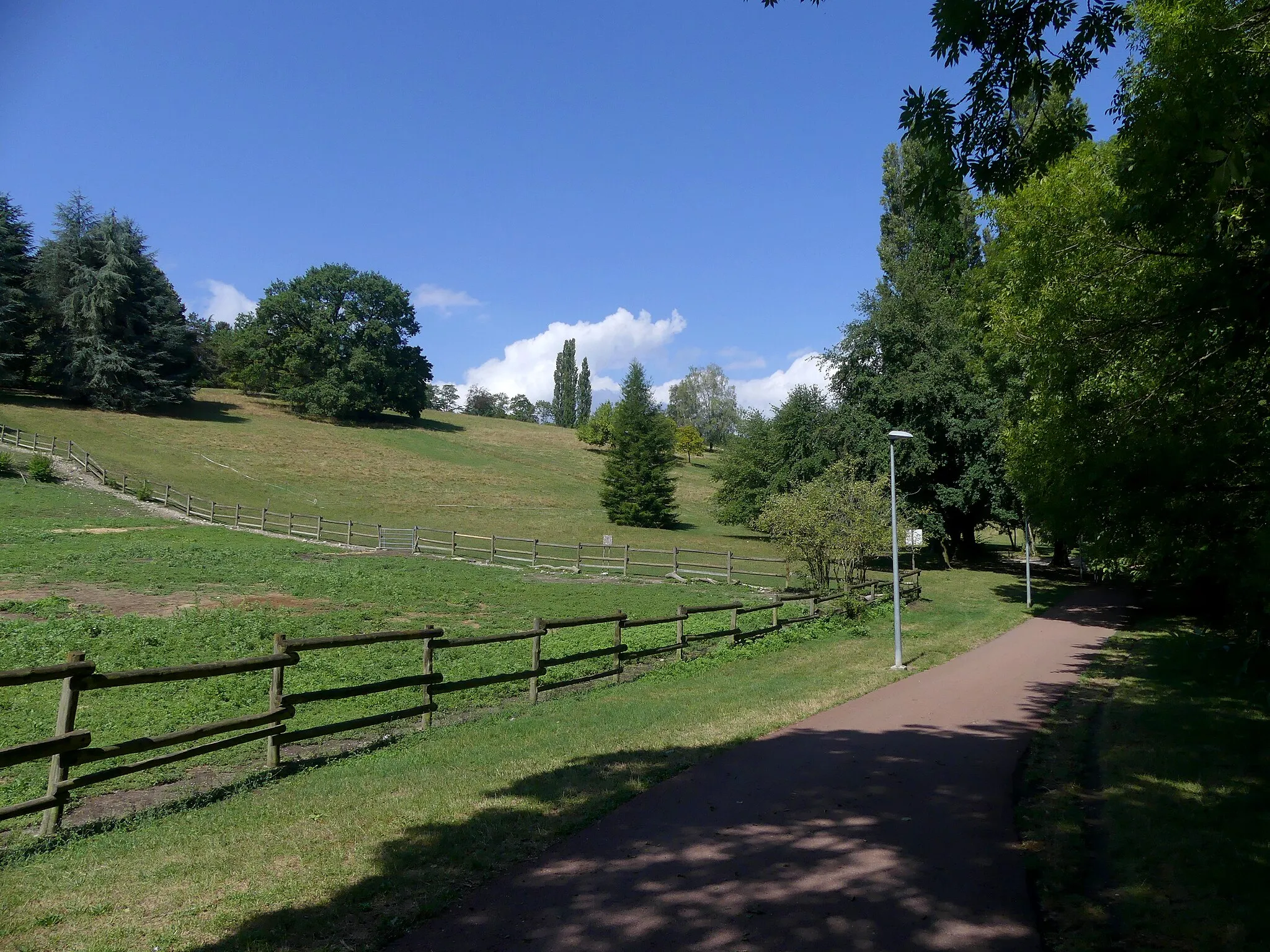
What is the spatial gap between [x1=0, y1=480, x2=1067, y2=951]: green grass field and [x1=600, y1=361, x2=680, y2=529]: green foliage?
31830mm

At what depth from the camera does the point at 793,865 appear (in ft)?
18.0

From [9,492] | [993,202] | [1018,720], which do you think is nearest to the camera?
[1018,720]

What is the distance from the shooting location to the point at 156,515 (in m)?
39.1

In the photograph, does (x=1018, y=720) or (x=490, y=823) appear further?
(x=1018, y=720)

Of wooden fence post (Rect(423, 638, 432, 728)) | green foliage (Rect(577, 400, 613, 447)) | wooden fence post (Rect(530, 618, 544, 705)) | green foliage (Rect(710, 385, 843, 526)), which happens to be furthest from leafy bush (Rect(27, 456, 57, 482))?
green foliage (Rect(577, 400, 613, 447))

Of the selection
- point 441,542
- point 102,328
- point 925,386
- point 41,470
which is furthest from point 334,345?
point 925,386

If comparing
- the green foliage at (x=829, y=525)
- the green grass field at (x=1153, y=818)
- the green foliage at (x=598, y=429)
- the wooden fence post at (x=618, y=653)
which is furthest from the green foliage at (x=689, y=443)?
the green grass field at (x=1153, y=818)

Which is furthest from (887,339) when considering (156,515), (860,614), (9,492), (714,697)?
(9,492)

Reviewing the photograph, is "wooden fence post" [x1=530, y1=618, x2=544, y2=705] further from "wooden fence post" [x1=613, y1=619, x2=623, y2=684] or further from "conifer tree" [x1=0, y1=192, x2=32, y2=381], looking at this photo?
"conifer tree" [x1=0, y1=192, x2=32, y2=381]

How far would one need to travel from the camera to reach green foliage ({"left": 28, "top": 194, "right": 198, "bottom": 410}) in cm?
6025

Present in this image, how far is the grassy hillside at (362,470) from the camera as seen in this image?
48.9m

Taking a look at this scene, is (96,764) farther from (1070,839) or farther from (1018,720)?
(1018,720)

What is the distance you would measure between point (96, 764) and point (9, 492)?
37247mm

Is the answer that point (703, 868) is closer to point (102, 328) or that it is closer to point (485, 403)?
point (102, 328)
